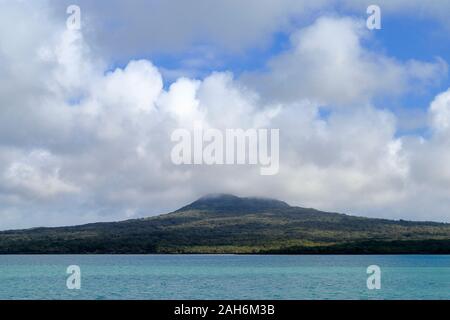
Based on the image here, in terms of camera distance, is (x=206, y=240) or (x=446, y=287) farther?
(x=206, y=240)

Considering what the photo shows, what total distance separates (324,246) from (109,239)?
70221 mm

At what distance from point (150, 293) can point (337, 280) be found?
23818 millimetres

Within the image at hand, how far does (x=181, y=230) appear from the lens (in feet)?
651

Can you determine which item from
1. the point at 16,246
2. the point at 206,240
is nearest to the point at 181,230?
the point at 206,240

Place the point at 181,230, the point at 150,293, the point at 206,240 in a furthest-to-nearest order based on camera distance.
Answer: the point at 181,230 → the point at 206,240 → the point at 150,293

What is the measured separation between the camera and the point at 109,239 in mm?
185875

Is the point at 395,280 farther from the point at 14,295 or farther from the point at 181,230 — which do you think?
the point at 181,230

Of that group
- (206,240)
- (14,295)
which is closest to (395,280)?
(14,295)
